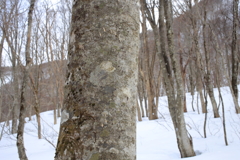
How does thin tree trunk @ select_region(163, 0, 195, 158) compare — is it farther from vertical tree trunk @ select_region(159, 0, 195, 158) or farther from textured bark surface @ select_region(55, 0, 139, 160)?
textured bark surface @ select_region(55, 0, 139, 160)

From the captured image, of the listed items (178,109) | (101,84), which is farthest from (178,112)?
(101,84)

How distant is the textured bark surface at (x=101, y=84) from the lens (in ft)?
2.00

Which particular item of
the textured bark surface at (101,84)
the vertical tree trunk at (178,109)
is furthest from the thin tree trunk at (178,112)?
the textured bark surface at (101,84)

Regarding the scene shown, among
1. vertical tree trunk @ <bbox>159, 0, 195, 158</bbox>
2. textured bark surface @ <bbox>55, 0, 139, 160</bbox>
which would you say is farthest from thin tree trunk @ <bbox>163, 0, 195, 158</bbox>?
textured bark surface @ <bbox>55, 0, 139, 160</bbox>

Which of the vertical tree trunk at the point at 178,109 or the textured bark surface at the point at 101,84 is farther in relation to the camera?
the vertical tree trunk at the point at 178,109

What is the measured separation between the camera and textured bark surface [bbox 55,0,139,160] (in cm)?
61

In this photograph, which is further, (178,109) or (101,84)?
(178,109)

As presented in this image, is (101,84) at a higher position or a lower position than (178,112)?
higher

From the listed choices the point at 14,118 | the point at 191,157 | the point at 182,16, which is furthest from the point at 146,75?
the point at 14,118

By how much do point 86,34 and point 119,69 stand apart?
0.19 m

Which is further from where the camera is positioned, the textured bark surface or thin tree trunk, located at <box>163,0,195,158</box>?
thin tree trunk, located at <box>163,0,195,158</box>

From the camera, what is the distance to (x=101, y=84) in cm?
65

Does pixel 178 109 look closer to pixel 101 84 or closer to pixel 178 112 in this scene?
pixel 178 112

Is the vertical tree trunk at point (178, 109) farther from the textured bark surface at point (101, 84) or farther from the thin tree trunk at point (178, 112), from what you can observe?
the textured bark surface at point (101, 84)
